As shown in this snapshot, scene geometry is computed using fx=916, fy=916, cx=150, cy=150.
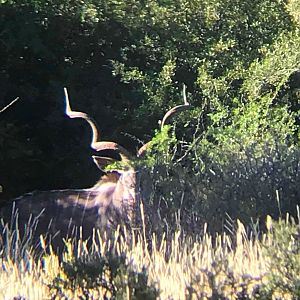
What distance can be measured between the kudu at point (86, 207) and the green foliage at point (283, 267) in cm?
444

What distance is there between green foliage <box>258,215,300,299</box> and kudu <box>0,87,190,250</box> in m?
4.44

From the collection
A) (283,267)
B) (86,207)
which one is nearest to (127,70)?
(86,207)

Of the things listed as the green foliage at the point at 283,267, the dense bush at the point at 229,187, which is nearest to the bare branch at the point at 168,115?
the dense bush at the point at 229,187

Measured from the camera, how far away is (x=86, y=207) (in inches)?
423

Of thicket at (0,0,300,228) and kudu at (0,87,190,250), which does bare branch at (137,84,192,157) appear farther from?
thicket at (0,0,300,228)

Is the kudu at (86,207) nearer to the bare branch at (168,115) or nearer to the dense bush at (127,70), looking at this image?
the bare branch at (168,115)

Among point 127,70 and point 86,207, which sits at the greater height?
point 127,70

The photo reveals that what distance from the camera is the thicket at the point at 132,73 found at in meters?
13.0

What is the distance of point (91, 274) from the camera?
5.30m

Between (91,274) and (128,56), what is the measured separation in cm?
866

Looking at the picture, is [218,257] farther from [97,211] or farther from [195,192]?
[97,211]

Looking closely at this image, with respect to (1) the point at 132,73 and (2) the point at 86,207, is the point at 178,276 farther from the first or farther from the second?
(1) the point at 132,73

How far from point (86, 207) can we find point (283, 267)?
5929 millimetres

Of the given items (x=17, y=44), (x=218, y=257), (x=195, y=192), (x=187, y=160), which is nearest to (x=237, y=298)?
(x=218, y=257)
